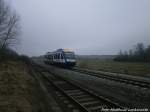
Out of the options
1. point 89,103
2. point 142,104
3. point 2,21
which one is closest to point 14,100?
point 89,103

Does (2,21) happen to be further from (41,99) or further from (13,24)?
(41,99)

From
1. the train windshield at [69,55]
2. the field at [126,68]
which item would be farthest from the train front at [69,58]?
the field at [126,68]

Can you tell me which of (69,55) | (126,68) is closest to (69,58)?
(69,55)

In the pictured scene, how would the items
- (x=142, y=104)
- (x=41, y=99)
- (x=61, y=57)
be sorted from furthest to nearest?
(x=61, y=57) < (x=41, y=99) < (x=142, y=104)

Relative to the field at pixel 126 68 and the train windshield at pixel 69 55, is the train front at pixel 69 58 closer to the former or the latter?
the train windshield at pixel 69 55

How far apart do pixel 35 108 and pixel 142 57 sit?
190 feet

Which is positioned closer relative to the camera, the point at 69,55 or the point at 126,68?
the point at 69,55

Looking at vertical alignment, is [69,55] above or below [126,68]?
above

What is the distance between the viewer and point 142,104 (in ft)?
26.4

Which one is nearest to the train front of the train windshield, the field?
the train windshield

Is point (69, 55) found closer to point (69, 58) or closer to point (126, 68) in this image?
point (69, 58)

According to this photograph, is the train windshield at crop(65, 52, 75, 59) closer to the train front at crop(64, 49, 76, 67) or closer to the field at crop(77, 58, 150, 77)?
the train front at crop(64, 49, 76, 67)

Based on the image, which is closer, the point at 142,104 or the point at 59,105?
the point at 142,104

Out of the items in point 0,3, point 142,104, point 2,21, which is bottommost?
point 142,104
